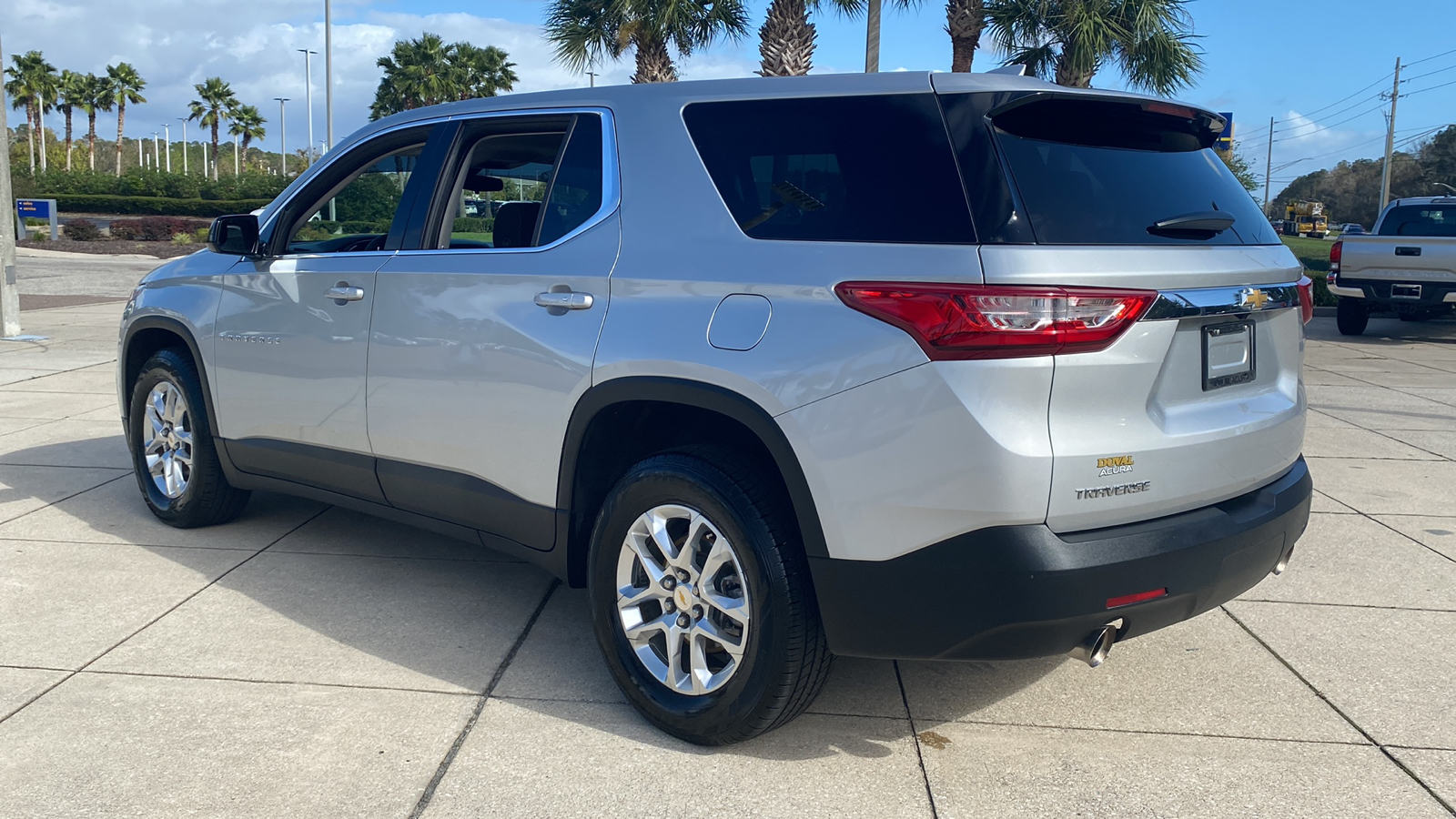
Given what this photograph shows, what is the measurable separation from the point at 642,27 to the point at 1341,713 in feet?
55.0

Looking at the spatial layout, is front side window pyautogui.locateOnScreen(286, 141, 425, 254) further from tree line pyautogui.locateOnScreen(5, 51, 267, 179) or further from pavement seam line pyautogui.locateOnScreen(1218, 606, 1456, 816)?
tree line pyautogui.locateOnScreen(5, 51, 267, 179)

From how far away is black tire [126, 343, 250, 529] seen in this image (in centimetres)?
509

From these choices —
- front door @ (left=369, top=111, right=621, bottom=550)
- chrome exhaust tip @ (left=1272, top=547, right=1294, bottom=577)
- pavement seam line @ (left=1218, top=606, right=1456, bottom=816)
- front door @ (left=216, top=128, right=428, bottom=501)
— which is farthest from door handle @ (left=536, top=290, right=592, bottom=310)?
pavement seam line @ (left=1218, top=606, right=1456, bottom=816)

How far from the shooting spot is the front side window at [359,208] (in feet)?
14.5

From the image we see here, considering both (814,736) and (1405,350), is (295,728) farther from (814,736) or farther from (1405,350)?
(1405,350)

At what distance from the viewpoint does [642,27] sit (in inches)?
728

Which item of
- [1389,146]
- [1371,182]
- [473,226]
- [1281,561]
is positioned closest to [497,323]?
[473,226]

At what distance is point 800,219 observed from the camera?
3076 millimetres

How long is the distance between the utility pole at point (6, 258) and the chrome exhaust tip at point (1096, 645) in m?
12.0

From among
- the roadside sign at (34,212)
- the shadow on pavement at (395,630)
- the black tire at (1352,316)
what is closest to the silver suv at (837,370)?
the shadow on pavement at (395,630)

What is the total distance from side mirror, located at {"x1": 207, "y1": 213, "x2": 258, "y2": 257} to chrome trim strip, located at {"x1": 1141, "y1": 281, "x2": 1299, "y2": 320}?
3523mm

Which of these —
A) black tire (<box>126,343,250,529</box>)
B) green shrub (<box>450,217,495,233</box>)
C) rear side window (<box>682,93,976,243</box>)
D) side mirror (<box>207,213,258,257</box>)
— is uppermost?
rear side window (<box>682,93,976,243</box>)

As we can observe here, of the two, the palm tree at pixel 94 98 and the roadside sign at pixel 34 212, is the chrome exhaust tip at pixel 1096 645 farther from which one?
the palm tree at pixel 94 98

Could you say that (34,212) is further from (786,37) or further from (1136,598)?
(1136,598)
